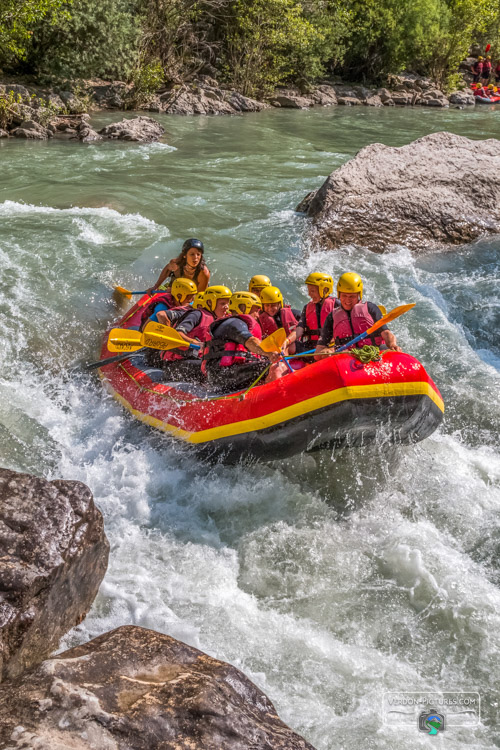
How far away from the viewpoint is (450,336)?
712cm

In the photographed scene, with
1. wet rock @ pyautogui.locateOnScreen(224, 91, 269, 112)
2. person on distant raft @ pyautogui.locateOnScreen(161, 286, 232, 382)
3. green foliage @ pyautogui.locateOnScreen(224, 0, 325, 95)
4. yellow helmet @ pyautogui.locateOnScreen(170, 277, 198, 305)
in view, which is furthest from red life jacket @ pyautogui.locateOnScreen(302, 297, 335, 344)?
green foliage @ pyautogui.locateOnScreen(224, 0, 325, 95)

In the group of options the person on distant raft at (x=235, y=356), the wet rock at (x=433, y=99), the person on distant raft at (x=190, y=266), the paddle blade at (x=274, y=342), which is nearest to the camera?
the paddle blade at (x=274, y=342)

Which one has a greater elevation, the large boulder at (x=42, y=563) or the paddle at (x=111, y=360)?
the large boulder at (x=42, y=563)

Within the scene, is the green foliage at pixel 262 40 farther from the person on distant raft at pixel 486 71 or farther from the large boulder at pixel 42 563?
the large boulder at pixel 42 563

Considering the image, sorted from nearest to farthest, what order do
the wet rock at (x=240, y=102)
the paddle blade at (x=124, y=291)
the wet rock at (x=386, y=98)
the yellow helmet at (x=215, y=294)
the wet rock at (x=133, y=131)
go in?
the yellow helmet at (x=215, y=294), the paddle blade at (x=124, y=291), the wet rock at (x=133, y=131), the wet rock at (x=240, y=102), the wet rock at (x=386, y=98)

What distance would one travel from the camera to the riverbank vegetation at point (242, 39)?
16141mm

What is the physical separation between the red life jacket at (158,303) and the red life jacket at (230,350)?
1.07 metres

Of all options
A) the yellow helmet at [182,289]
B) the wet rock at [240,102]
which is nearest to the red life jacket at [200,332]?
the yellow helmet at [182,289]

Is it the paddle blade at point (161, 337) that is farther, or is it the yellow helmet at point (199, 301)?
the yellow helmet at point (199, 301)

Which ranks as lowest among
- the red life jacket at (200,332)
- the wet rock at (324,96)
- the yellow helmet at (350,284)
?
the red life jacket at (200,332)

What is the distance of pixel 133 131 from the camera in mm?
14875

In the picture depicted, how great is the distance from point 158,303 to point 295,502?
2.41 meters

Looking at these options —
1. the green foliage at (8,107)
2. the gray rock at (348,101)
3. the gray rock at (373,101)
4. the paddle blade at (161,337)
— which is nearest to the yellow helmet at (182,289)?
the paddle blade at (161,337)

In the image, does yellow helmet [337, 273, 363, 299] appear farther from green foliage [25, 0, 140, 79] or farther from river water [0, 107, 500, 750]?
green foliage [25, 0, 140, 79]
